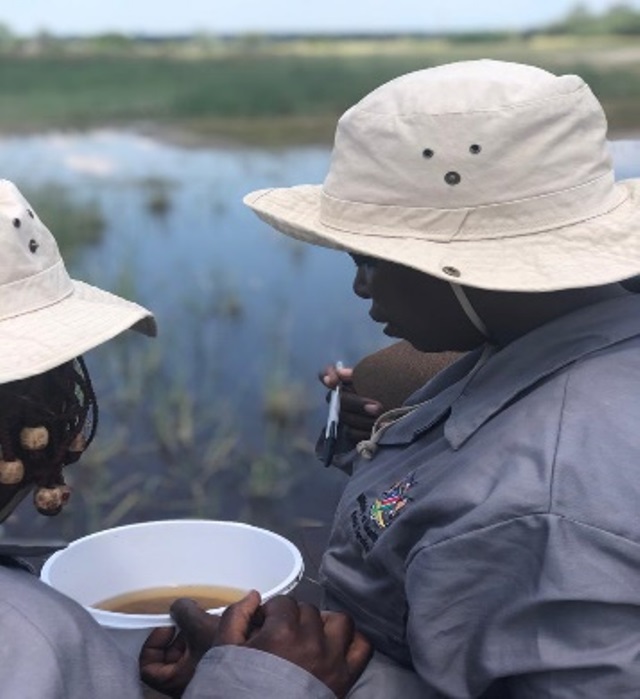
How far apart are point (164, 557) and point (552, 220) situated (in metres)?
0.72

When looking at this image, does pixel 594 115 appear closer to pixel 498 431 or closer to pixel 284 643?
pixel 498 431

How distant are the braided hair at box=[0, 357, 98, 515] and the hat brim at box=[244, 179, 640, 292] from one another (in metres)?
0.32

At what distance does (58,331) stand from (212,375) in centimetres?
420

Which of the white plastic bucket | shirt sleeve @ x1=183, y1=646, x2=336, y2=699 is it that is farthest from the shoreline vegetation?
shirt sleeve @ x1=183, y1=646, x2=336, y2=699

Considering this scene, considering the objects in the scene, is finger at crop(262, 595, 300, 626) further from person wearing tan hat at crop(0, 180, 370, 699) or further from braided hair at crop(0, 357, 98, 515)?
braided hair at crop(0, 357, 98, 515)

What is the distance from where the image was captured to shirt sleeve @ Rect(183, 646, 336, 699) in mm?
1479

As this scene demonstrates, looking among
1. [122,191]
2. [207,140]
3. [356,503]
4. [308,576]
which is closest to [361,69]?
[207,140]

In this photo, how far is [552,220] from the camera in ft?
5.15

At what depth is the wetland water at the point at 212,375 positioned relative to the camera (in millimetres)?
5273

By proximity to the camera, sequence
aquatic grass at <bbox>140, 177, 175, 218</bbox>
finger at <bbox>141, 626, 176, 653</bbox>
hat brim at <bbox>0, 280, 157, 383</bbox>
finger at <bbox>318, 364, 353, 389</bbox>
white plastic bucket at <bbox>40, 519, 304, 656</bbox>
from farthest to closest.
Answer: aquatic grass at <bbox>140, 177, 175, 218</bbox>
finger at <bbox>318, 364, 353, 389</bbox>
white plastic bucket at <bbox>40, 519, 304, 656</bbox>
finger at <bbox>141, 626, 176, 653</bbox>
hat brim at <bbox>0, 280, 157, 383</bbox>

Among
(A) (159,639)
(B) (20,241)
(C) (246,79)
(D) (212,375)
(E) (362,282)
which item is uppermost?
(B) (20,241)

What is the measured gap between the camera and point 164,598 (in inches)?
75.0

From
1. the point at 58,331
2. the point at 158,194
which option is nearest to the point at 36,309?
the point at 58,331

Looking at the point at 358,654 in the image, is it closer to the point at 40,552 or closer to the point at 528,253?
the point at 40,552
